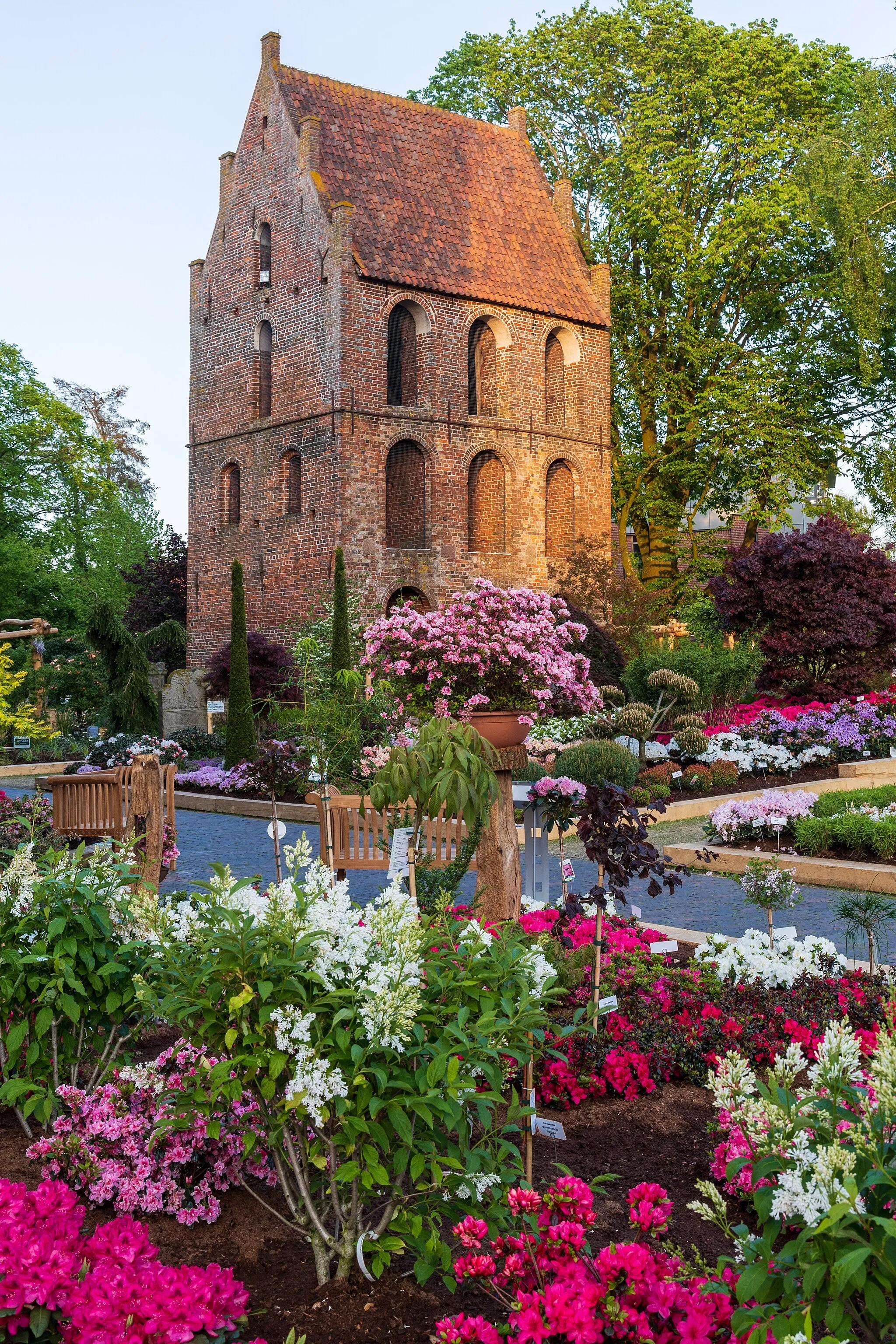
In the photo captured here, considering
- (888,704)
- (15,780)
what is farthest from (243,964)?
(15,780)

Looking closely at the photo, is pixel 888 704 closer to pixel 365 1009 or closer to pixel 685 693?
pixel 685 693

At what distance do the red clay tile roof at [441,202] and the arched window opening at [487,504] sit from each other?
3.74 meters

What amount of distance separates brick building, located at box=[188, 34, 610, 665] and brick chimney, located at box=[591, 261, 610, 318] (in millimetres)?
41

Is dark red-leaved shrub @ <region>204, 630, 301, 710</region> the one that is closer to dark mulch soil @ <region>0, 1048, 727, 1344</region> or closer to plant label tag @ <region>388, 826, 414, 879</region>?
plant label tag @ <region>388, 826, 414, 879</region>

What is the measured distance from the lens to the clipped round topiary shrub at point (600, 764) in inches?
430

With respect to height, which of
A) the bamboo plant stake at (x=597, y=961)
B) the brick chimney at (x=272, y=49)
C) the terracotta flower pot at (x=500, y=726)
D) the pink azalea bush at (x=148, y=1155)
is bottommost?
the pink azalea bush at (x=148, y=1155)

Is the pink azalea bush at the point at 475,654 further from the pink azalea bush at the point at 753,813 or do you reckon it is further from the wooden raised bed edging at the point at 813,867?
the wooden raised bed edging at the point at 813,867

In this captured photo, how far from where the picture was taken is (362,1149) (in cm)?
256

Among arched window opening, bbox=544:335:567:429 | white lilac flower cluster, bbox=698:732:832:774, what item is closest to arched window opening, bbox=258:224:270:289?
arched window opening, bbox=544:335:567:429

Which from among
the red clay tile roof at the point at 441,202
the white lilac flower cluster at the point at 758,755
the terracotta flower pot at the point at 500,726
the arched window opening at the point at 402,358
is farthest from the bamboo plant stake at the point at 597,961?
the arched window opening at the point at 402,358

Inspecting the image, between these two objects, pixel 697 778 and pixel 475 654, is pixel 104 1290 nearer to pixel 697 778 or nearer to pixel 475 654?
pixel 475 654

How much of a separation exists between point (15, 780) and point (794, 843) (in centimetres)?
1617

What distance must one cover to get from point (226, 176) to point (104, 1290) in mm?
29459

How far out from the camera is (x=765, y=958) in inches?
211
